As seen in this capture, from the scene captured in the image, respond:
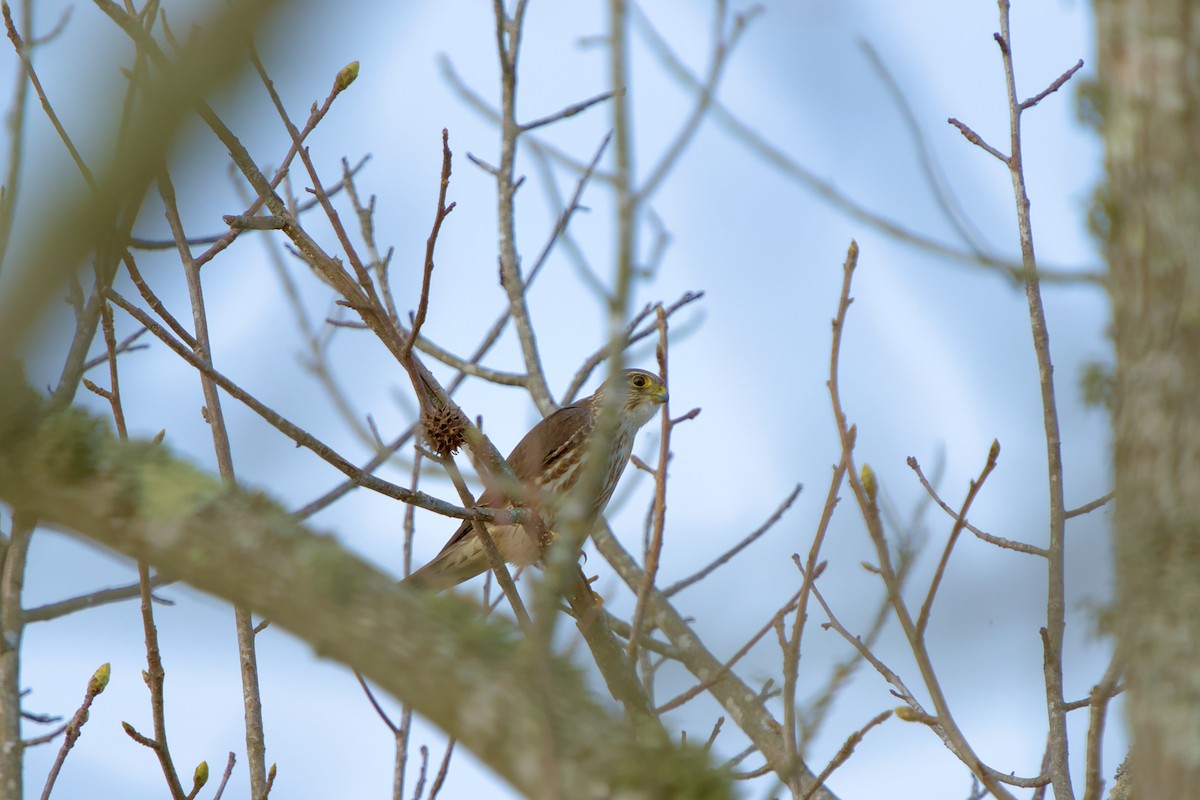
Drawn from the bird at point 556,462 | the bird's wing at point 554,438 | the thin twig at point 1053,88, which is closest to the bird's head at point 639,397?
the bird at point 556,462

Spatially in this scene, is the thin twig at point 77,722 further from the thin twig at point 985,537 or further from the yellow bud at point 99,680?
the thin twig at point 985,537

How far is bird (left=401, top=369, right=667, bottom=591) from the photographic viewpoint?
265 inches

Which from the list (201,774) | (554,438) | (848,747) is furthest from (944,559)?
(554,438)

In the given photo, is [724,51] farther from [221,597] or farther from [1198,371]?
[221,597]

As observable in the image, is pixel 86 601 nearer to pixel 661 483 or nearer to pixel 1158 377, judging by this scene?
pixel 661 483

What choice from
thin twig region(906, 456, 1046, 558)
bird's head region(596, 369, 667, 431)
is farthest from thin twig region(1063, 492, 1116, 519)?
bird's head region(596, 369, 667, 431)

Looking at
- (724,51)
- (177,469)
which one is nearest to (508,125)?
(724,51)

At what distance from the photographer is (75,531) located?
1.77 metres

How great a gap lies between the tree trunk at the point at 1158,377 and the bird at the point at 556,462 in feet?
15.1

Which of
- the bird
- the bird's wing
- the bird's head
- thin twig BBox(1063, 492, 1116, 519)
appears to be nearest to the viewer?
thin twig BBox(1063, 492, 1116, 519)

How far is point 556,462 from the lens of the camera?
302 inches

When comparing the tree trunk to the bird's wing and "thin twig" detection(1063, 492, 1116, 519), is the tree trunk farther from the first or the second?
the bird's wing

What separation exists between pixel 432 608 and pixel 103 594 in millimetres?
2464

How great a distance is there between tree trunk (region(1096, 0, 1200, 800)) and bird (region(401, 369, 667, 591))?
4.60m
